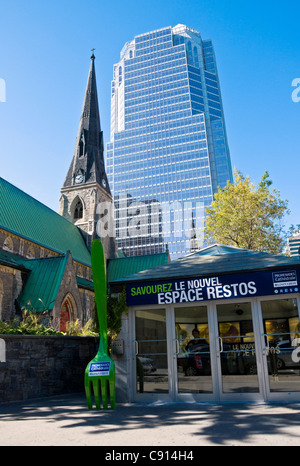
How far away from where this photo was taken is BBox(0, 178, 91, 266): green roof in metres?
28.2

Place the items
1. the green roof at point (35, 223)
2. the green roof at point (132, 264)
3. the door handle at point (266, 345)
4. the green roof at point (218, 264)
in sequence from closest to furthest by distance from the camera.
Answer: the door handle at point (266, 345)
the green roof at point (218, 264)
the green roof at point (35, 223)
the green roof at point (132, 264)

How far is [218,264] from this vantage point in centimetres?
997

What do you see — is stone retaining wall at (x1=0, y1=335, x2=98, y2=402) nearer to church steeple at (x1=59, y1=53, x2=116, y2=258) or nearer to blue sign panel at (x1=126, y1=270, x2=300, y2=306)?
blue sign panel at (x1=126, y1=270, x2=300, y2=306)

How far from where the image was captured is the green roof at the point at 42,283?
21.1m

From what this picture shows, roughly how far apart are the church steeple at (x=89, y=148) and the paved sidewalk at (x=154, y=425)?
136 feet

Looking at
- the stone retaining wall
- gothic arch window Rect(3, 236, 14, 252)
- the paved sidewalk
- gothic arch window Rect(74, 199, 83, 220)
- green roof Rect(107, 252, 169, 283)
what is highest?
gothic arch window Rect(74, 199, 83, 220)

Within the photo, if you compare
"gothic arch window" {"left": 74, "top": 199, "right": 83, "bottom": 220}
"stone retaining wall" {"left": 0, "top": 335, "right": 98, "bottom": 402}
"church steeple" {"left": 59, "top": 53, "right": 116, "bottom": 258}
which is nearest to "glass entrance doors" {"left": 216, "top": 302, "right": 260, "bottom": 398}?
"stone retaining wall" {"left": 0, "top": 335, "right": 98, "bottom": 402}

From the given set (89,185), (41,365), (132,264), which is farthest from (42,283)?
(89,185)

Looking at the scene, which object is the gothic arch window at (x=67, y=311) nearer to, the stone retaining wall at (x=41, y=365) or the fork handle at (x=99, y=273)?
the stone retaining wall at (x=41, y=365)

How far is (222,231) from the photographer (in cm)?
3033

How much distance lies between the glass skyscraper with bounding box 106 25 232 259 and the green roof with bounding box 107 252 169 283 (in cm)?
6531

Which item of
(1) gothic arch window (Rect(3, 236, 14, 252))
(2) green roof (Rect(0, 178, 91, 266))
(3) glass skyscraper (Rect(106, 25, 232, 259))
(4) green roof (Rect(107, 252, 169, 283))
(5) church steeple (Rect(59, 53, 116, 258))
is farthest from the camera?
(3) glass skyscraper (Rect(106, 25, 232, 259))

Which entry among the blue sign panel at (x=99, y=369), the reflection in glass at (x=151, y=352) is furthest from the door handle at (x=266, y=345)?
the blue sign panel at (x=99, y=369)
